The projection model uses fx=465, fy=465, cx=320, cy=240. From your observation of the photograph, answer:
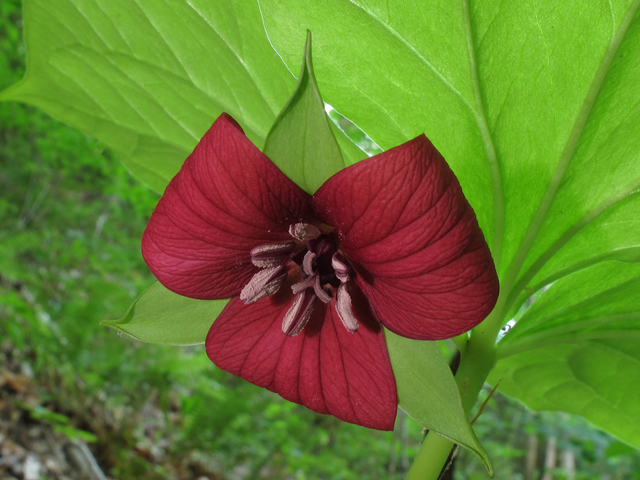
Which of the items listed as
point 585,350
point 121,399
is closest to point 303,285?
point 585,350

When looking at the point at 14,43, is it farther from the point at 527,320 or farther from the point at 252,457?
the point at 527,320

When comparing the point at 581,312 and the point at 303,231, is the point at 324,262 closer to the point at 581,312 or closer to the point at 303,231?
the point at 303,231

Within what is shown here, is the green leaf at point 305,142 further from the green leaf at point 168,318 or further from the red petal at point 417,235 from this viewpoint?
the green leaf at point 168,318

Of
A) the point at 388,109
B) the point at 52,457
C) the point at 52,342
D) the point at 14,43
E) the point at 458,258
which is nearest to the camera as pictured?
the point at 458,258

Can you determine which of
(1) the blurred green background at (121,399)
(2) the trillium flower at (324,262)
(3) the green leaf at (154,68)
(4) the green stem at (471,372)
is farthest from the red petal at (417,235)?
(1) the blurred green background at (121,399)

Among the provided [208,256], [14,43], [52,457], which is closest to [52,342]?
[52,457]

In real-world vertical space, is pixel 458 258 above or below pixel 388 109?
below
